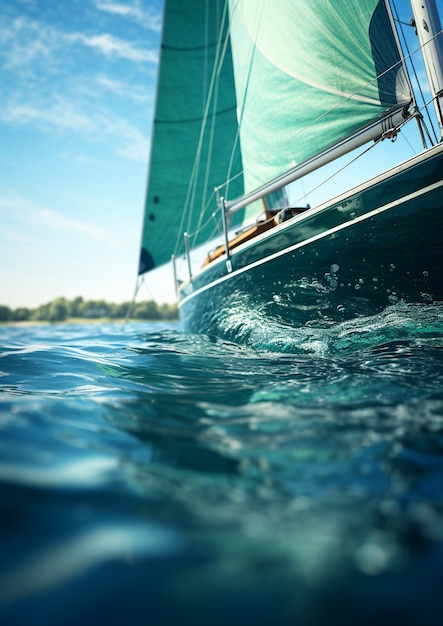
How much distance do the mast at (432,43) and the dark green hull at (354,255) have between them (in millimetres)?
620

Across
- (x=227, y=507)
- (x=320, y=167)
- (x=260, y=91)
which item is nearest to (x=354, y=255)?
(x=320, y=167)

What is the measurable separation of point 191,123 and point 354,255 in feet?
25.0

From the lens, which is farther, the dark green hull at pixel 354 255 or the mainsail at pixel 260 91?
the mainsail at pixel 260 91

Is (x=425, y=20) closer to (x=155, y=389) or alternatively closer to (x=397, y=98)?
(x=397, y=98)

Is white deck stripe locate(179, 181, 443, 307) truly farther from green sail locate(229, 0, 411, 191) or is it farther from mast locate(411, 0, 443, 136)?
green sail locate(229, 0, 411, 191)

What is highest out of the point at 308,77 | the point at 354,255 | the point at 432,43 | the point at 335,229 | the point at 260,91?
the point at 260,91

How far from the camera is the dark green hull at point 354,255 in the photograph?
3.00 metres

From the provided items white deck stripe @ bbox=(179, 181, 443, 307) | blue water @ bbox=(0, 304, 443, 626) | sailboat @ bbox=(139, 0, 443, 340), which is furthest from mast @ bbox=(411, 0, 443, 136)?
blue water @ bbox=(0, 304, 443, 626)

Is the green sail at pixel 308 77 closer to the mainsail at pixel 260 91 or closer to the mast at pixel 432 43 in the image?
the mainsail at pixel 260 91

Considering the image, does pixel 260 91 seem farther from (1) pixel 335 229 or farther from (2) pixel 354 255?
(2) pixel 354 255

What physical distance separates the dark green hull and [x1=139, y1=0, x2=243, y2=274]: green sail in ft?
16.2

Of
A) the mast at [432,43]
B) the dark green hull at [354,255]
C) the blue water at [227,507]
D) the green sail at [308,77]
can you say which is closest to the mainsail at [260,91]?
the green sail at [308,77]

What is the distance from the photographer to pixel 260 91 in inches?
209

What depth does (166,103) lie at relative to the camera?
911 cm
